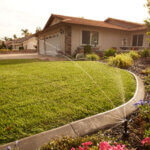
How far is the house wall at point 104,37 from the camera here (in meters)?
12.3

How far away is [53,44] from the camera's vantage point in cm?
1495

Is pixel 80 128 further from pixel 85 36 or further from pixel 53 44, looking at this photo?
pixel 53 44

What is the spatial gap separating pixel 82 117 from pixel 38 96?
4.01 feet

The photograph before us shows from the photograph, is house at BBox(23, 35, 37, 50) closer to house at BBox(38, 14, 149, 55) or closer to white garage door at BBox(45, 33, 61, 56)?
house at BBox(38, 14, 149, 55)

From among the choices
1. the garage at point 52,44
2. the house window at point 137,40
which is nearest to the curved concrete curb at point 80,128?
the garage at point 52,44

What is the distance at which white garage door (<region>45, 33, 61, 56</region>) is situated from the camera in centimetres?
1320

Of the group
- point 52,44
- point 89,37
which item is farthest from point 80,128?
point 52,44

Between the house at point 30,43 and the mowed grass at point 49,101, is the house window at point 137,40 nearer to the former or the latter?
the mowed grass at point 49,101

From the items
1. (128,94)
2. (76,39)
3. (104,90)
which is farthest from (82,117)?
(76,39)

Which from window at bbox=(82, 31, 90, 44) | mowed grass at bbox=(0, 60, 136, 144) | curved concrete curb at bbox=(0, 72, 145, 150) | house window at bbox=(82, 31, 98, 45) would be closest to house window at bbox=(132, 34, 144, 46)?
house window at bbox=(82, 31, 98, 45)

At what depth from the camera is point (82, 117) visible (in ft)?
7.46

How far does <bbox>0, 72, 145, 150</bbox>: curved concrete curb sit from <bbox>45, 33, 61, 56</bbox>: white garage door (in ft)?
37.4

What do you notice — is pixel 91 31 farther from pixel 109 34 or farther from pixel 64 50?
pixel 64 50

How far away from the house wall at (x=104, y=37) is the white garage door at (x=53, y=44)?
1.75 metres
